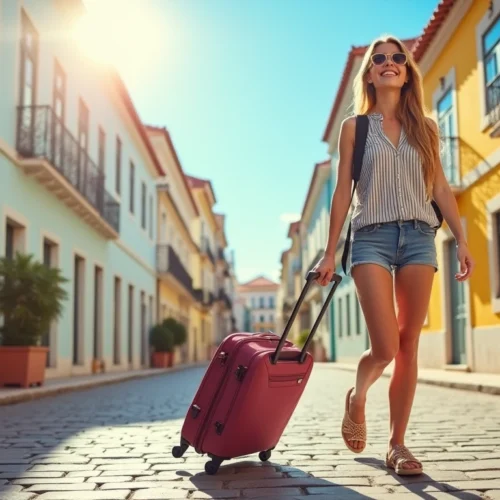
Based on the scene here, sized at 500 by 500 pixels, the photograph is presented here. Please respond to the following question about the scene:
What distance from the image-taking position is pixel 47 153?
14188 mm

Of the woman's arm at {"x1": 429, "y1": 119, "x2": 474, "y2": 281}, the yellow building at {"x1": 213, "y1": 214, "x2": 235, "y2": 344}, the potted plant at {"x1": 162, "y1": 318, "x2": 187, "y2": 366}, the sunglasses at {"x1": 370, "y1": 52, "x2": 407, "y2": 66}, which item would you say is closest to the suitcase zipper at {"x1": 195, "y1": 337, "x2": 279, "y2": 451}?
the woman's arm at {"x1": 429, "y1": 119, "x2": 474, "y2": 281}

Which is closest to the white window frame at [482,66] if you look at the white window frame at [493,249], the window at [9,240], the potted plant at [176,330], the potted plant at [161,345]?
the white window frame at [493,249]

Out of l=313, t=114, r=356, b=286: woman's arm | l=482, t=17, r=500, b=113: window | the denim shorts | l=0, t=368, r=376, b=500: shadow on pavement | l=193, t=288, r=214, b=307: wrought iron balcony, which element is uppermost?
l=482, t=17, r=500, b=113: window

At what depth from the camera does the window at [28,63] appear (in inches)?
545

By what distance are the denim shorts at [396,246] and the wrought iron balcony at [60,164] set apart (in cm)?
1052

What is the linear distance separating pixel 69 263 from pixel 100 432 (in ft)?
37.7

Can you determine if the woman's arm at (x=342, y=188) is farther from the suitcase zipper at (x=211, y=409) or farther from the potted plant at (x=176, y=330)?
the potted plant at (x=176, y=330)

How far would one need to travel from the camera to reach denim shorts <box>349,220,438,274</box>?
3.75 metres

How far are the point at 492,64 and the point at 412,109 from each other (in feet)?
36.4

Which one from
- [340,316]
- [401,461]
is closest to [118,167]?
[340,316]

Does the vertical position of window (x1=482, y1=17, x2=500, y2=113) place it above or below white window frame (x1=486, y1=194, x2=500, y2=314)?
above

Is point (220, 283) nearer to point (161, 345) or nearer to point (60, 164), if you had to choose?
point (161, 345)

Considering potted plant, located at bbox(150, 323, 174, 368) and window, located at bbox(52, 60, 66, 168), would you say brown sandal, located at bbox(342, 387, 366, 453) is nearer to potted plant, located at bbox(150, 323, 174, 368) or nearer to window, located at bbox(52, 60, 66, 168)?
window, located at bbox(52, 60, 66, 168)

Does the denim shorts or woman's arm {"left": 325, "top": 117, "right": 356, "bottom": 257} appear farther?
woman's arm {"left": 325, "top": 117, "right": 356, "bottom": 257}
